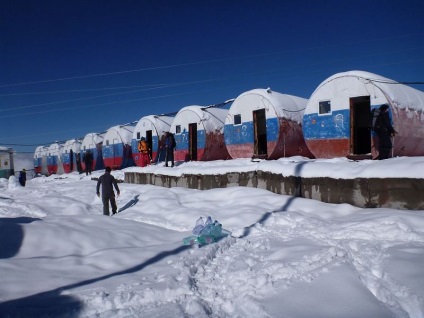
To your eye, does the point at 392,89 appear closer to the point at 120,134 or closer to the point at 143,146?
the point at 143,146

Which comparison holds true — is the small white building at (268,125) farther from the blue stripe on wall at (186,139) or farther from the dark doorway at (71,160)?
the dark doorway at (71,160)

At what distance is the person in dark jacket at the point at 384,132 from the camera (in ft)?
26.1

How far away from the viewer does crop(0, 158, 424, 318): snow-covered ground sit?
2.78 metres

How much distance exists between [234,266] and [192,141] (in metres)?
12.5

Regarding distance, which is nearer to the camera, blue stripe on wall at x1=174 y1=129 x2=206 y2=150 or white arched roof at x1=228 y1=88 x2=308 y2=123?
white arched roof at x1=228 y1=88 x2=308 y2=123

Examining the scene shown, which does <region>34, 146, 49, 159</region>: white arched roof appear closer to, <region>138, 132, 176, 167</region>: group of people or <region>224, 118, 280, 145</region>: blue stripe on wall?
<region>138, 132, 176, 167</region>: group of people

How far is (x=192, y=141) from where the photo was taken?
52.7 feet

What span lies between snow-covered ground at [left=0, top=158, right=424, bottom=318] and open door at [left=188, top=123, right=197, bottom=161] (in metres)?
9.14

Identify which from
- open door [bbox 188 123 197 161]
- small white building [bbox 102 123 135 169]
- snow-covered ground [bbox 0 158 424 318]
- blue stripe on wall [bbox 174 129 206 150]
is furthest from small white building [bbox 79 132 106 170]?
snow-covered ground [bbox 0 158 424 318]

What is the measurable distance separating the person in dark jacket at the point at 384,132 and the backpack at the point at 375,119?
0.08 feet

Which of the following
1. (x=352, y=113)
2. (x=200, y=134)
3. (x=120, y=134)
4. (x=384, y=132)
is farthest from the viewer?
(x=120, y=134)

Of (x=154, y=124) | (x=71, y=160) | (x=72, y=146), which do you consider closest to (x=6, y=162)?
(x=71, y=160)

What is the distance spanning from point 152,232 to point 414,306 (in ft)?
13.7

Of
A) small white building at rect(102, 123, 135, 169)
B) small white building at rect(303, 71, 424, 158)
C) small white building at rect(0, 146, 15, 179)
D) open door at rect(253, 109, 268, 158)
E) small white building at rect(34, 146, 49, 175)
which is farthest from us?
small white building at rect(34, 146, 49, 175)
